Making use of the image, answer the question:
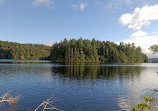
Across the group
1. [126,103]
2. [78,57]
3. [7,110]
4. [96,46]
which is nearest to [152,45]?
[126,103]

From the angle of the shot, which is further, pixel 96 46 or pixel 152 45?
pixel 96 46

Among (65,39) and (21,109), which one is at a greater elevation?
(65,39)


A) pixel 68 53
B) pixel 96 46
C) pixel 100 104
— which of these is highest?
pixel 96 46

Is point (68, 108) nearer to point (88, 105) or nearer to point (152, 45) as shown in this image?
point (88, 105)

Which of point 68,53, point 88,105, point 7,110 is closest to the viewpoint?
point 7,110

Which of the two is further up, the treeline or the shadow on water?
the treeline

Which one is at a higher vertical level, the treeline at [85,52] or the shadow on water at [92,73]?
the treeline at [85,52]

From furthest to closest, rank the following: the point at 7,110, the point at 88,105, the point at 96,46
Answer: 1. the point at 96,46
2. the point at 88,105
3. the point at 7,110

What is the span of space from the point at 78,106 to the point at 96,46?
586 feet

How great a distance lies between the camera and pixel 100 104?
17.3m

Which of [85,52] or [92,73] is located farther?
[85,52]

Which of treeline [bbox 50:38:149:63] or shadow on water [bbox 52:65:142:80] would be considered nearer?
shadow on water [bbox 52:65:142:80]

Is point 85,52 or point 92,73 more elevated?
point 85,52

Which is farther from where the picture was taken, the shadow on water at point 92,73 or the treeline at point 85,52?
the treeline at point 85,52
